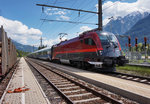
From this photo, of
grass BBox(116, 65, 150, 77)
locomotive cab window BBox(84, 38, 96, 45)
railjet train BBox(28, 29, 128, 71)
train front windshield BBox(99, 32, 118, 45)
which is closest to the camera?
railjet train BBox(28, 29, 128, 71)

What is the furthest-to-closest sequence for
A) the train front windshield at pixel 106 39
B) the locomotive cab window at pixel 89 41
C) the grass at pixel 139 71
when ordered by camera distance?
the locomotive cab window at pixel 89 41 → the train front windshield at pixel 106 39 → the grass at pixel 139 71

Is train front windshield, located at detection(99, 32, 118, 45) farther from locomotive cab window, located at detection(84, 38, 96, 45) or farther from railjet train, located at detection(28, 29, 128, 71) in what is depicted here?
locomotive cab window, located at detection(84, 38, 96, 45)

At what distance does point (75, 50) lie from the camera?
14516 mm

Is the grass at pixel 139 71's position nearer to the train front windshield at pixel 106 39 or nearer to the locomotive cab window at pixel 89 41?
the train front windshield at pixel 106 39

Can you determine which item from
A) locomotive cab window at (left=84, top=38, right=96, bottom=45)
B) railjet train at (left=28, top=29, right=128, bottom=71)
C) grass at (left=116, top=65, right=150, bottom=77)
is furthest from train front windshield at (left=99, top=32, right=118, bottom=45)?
grass at (left=116, top=65, right=150, bottom=77)

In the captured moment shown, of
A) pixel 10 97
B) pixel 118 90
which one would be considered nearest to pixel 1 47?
pixel 10 97

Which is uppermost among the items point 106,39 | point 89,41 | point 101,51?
point 106,39

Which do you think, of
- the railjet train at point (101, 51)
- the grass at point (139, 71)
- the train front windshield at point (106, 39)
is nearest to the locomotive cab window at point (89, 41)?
the railjet train at point (101, 51)

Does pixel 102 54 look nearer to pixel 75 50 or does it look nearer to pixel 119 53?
pixel 119 53

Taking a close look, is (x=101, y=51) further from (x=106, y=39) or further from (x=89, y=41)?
(x=89, y=41)

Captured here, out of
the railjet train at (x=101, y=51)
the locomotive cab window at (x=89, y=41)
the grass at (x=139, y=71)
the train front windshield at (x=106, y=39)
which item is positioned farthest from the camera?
the locomotive cab window at (x=89, y=41)

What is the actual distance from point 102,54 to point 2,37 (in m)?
7.16

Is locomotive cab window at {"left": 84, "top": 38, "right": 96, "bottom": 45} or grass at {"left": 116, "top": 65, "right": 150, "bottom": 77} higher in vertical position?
locomotive cab window at {"left": 84, "top": 38, "right": 96, "bottom": 45}

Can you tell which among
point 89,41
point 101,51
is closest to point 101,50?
point 101,51
